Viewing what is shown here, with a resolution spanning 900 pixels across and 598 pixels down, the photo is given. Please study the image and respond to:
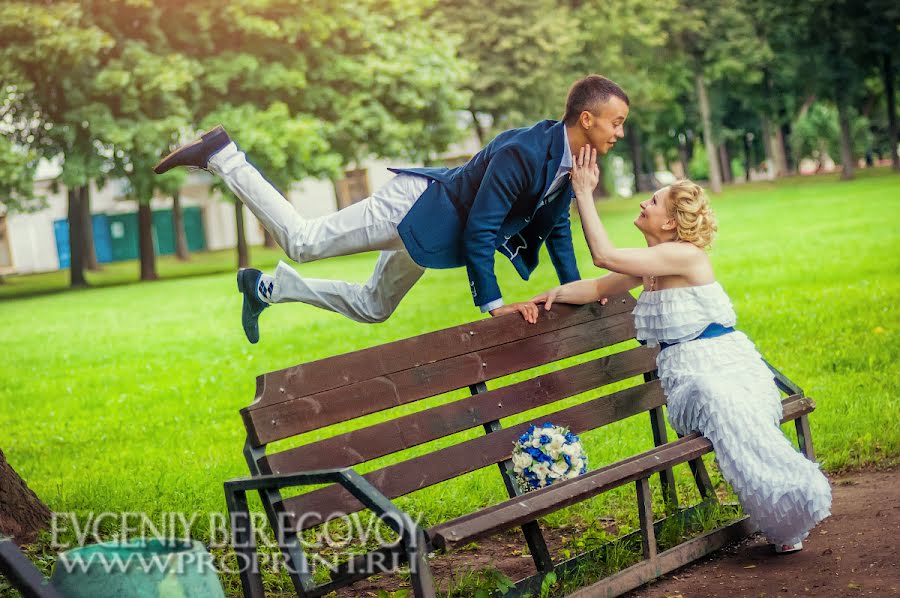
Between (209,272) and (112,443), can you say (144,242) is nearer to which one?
(209,272)

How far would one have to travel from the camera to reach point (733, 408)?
15.7ft

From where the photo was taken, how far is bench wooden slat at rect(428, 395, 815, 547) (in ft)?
12.0

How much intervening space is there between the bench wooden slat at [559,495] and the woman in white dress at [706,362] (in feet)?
0.57

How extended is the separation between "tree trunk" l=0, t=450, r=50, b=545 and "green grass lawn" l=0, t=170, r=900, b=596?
0.52 m

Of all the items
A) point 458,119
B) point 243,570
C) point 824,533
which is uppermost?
point 458,119

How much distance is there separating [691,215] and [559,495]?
1.55 metres

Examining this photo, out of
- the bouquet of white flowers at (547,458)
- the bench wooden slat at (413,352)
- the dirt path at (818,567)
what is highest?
the bench wooden slat at (413,352)

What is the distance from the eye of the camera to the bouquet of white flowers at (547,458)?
4.65 m

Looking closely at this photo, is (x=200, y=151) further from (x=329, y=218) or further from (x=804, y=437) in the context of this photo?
(x=804, y=437)

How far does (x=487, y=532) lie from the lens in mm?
3705

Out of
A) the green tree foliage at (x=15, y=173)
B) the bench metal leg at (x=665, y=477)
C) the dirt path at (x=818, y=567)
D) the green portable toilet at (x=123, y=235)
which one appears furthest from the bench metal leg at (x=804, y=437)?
the green portable toilet at (x=123, y=235)

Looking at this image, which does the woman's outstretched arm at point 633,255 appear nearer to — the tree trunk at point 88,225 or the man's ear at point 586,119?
the man's ear at point 586,119

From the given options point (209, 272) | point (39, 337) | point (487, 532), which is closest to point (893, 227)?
point (39, 337)

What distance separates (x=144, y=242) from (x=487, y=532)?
115 ft
